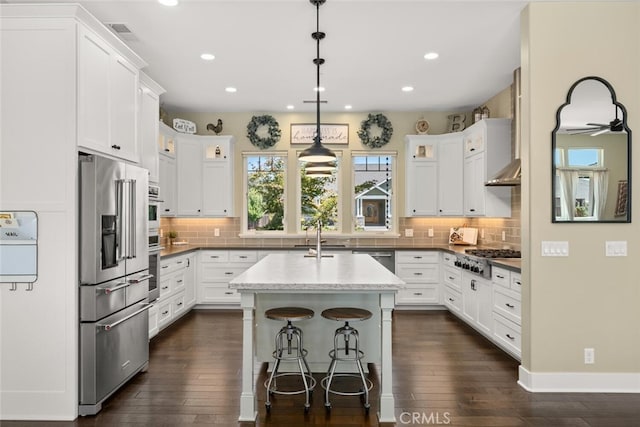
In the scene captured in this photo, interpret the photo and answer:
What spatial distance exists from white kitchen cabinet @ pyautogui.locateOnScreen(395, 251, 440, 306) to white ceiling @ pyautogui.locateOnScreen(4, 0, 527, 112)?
2.21m

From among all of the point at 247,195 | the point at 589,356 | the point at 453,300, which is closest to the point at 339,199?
the point at 247,195

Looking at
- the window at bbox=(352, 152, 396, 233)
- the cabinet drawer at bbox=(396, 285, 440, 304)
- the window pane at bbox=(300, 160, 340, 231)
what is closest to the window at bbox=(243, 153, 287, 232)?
the window pane at bbox=(300, 160, 340, 231)

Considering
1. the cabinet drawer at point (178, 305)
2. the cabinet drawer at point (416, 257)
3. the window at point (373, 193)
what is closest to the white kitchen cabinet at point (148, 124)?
the cabinet drawer at point (178, 305)

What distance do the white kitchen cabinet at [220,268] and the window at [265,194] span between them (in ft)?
2.32

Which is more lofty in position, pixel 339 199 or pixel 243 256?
pixel 339 199

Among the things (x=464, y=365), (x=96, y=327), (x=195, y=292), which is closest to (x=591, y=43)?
(x=464, y=365)

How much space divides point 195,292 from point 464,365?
12.7 ft

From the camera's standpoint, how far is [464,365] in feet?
12.8

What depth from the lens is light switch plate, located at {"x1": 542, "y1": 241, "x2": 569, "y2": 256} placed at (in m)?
3.34

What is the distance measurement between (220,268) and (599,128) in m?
4.88

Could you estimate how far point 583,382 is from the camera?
332 cm

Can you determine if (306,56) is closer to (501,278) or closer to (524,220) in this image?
(524,220)

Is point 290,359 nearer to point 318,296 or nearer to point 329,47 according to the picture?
point 318,296

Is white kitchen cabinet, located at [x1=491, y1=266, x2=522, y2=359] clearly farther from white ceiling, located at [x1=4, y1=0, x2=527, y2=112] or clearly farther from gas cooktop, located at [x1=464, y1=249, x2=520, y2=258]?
white ceiling, located at [x1=4, y1=0, x2=527, y2=112]
